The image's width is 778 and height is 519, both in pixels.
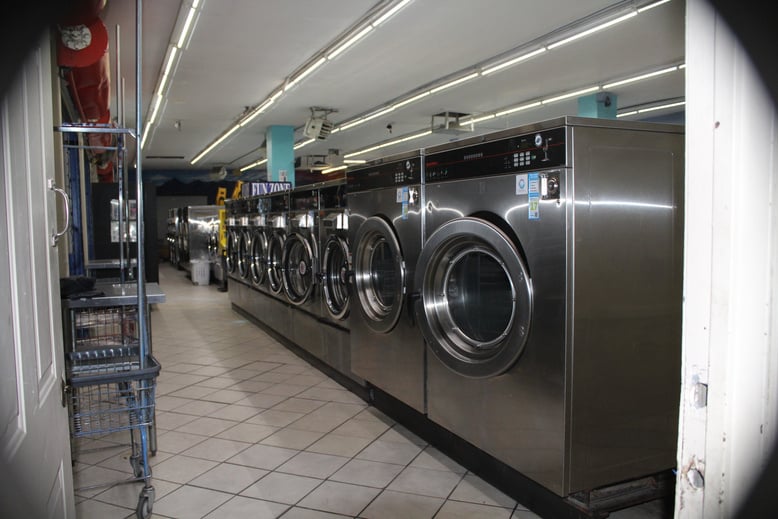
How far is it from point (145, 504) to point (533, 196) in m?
2.30

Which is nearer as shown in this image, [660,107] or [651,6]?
[651,6]

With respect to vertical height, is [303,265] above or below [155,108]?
below

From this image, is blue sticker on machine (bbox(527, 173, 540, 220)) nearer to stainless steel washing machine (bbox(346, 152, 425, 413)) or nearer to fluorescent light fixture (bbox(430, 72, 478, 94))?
stainless steel washing machine (bbox(346, 152, 425, 413))

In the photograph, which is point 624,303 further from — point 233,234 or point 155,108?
point 155,108

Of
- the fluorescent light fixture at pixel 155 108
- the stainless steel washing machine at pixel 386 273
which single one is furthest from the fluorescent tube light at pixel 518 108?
the stainless steel washing machine at pixel 386 273

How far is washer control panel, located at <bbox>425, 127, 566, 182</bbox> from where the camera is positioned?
243cm

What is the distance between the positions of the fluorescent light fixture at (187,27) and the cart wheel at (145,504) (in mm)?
4317

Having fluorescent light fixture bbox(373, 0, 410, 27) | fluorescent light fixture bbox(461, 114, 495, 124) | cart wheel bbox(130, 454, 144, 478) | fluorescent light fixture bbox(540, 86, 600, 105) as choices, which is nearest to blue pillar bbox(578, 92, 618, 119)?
fluorescent light fixture bbox(540, 86, 600, 105)

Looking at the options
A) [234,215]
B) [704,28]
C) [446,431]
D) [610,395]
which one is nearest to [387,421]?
[446,431]

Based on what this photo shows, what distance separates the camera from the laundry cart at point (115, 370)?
2.66 meters

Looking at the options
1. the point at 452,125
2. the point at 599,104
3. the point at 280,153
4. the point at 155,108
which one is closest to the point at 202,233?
the point at 280,153

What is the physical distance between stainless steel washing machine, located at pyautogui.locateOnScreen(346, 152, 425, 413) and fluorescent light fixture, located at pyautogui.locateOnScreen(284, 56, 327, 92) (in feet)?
10.9

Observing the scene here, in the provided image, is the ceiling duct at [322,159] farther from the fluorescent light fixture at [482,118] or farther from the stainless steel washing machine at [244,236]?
the stainless steel washing machine at [244,236]

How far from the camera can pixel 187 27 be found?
584 cm
